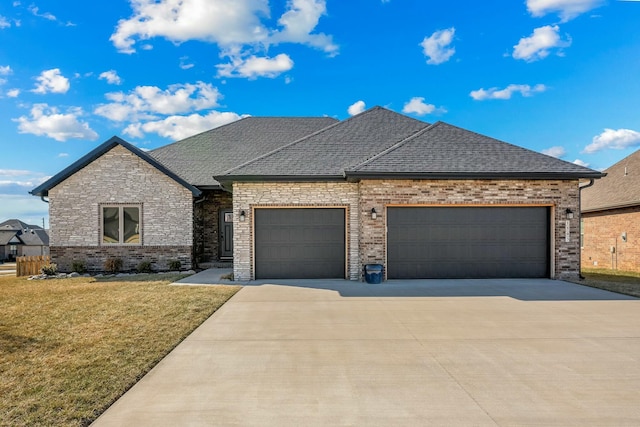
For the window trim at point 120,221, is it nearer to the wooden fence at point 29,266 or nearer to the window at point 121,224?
the window at point 121,224

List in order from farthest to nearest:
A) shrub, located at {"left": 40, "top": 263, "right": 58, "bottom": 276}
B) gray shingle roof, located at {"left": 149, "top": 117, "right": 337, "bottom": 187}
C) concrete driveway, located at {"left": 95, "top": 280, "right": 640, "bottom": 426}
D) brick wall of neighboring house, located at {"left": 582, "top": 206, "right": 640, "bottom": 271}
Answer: gray shingle roof, located at {"left": 149, "top": 117, "right": 337, "bottom": 187}, brick wall of neighboring house, located at {"left": 582, "top": 206, "right": 640, "bottom": 271}, shrub, located at {"left": 40, "top": 263, "right": 58, "bottom": 276}, concrete driveway, located at {"left": 95, "top": 280, "right": 640, "bottom": 426}

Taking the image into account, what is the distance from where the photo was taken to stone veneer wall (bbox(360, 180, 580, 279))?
480 inches

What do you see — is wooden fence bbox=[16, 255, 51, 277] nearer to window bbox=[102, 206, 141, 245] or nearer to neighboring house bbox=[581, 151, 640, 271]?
window bbox=[102, 206, 141, 245]

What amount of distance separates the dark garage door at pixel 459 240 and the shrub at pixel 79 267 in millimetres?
11847

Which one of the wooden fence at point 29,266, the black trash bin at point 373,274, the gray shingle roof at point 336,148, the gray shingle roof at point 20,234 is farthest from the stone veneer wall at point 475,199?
the gray shingle roof at point 20,234

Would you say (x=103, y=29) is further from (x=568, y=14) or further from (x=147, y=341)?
(x=568, y=14)

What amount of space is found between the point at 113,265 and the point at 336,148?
386 inches

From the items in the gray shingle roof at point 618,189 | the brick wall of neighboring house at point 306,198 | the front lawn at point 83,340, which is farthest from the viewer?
the gray shingle roof at point 618,189

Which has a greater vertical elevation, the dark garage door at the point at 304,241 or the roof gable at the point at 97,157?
the roof gable at the point at 97,157

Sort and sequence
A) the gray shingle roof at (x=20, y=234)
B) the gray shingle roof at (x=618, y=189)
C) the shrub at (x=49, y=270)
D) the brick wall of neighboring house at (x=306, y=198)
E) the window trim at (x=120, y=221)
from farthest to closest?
the gray shingle roof at (x=20, y=234) → the gray shingle roof at (x=618, y=189) → the window trim at (x=120, y=221) → the shrub at (x=49, y=270) → the brick wall of neighboring house at (x=306, y=198)

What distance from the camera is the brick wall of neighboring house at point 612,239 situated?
16.6m

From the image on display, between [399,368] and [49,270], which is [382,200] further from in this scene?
[49,270]

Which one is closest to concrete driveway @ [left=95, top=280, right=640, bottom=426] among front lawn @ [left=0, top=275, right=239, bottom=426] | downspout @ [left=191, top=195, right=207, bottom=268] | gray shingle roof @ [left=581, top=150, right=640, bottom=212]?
front lawn @ [left=0, top=275, right=239, bottom=426]

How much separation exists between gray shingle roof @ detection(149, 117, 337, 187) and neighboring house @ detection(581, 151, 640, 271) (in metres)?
13.9
